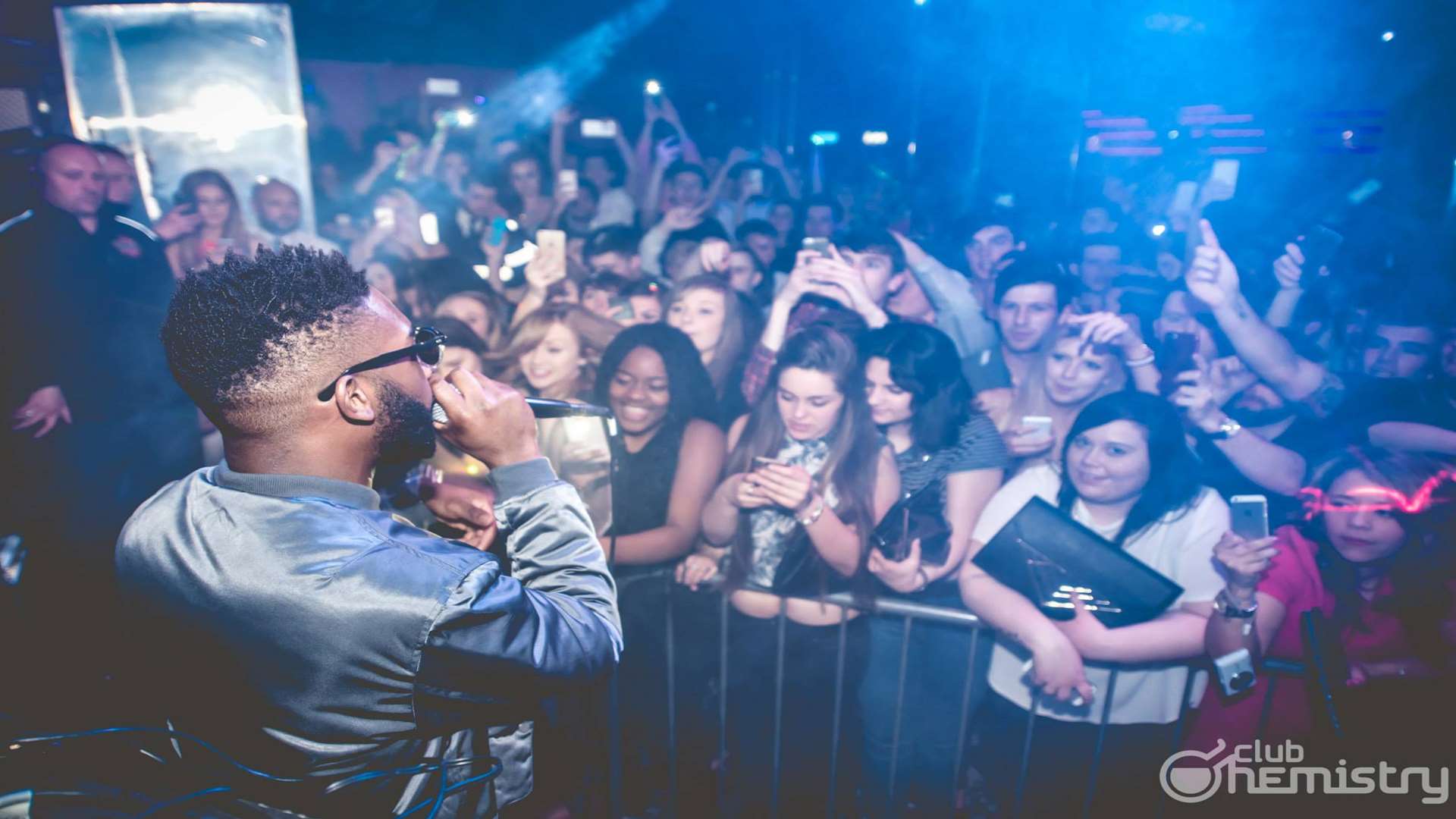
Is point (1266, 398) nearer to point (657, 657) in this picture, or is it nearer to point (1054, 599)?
point (1054, 599)

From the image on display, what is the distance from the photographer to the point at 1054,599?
2.20 m

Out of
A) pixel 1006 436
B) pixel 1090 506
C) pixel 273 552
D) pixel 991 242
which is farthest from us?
pixel 991 242

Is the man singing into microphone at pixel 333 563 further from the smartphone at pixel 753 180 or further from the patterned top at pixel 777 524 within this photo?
the smartphone at pixel 753 180

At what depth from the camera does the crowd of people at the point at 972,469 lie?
206cm

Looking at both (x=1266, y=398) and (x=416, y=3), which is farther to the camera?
(x=416, y=3)

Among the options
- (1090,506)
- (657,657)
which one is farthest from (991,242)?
(657,657)

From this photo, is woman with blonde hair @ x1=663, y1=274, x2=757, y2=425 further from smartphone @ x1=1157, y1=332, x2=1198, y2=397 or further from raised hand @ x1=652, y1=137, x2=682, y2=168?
raised hand @ x1=652, y1=137, x2=682, y2=168

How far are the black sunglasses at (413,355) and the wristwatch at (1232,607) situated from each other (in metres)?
2.29

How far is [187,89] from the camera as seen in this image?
4535mm

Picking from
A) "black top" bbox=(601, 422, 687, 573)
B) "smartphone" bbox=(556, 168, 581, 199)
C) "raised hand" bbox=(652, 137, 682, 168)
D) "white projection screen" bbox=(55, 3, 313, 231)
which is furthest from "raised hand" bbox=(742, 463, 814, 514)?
"raised hand" bbox=(652, 137, 682, 168)

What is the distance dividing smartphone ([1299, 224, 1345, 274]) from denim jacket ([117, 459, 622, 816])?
2624 millimetres

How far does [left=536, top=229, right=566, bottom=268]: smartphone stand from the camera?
342cm

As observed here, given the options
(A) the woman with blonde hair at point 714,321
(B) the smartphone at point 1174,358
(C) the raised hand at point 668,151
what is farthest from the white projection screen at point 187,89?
(B) the smartphone at point 1174,358

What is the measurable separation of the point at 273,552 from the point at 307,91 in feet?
33.9
